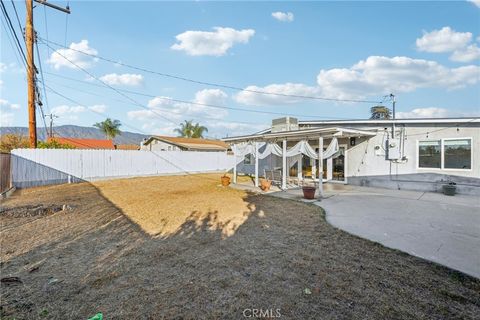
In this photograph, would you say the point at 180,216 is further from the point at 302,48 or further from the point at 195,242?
the point at 302,48

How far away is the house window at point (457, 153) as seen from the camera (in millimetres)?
9516

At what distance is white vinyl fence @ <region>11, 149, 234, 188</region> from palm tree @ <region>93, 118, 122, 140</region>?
86.0 ft

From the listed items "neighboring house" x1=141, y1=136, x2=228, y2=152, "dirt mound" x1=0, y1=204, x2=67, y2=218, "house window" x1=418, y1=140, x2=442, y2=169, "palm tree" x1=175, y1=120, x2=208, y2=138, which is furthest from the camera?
"palm tree" x1=175, y1=120, x2=208, y2=138

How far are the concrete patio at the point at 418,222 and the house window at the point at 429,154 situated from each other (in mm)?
1542

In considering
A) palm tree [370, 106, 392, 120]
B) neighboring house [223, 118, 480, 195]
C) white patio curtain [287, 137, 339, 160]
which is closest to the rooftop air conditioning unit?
neighboring house [223, 118, 480, 195]

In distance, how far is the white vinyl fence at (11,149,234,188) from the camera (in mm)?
12547

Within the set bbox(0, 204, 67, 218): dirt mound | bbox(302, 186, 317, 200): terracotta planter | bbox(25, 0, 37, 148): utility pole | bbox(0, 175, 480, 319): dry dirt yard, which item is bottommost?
bbox(0, 175, 480, 319): dry dirt yard

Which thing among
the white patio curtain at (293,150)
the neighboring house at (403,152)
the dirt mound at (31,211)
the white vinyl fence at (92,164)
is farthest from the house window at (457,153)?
the white vinyl fence at (92,164)

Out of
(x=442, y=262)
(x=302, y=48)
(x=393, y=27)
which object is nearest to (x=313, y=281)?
(x=442, y=262)

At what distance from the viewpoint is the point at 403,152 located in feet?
36.3

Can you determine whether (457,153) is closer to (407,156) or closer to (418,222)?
(407,156)

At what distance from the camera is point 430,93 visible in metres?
18.2

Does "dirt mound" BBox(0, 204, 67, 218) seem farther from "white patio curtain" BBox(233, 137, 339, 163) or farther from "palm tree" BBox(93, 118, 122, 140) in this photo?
"palm tree" BBox(93, 118, 122, 140)

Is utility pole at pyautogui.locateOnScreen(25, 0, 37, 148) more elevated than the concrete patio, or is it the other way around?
utility pole at pyautogui.locateOnScreen(25, 0, 37, 148)
